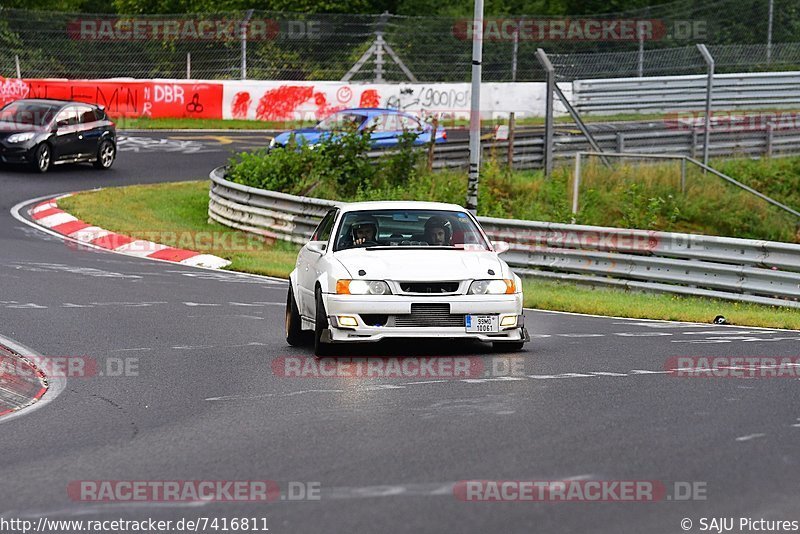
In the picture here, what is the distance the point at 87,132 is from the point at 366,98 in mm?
11403

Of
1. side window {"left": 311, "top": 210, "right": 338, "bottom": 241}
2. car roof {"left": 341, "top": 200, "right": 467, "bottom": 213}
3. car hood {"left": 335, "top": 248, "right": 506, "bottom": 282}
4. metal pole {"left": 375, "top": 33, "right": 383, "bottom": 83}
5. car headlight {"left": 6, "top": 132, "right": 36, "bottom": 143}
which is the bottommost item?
car hood {"left": 335, "top": 248, "right": 506, "bottom": 282}

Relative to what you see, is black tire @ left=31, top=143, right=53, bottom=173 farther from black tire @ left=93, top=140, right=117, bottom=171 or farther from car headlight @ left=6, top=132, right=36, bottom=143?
black tire @ left=93, top=140, right=117, bottom=171

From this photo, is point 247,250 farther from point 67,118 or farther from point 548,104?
point 67,118

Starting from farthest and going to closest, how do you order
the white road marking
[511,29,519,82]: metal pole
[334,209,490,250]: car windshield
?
[511,29,519,82]: metal pole → [334,209,490,250]: car windshield → the white road marking

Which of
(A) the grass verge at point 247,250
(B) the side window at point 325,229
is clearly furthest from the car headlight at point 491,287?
(A) the grass verge at point 247,250

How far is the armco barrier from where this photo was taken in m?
17.7

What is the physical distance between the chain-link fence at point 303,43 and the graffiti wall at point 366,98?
317 millimetres

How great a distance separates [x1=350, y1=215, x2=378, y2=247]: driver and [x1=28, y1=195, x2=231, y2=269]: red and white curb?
872 centimetres

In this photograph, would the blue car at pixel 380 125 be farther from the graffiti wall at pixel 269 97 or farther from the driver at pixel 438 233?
the driver at pixel 438 233

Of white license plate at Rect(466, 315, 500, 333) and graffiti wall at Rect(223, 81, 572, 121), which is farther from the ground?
graffiti wall at Rect(223, 81, 572, 121)

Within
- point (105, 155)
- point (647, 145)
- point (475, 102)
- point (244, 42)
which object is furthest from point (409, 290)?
point (244, 42)

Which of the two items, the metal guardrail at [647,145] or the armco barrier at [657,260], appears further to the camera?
the metal guardrail at [647,145]

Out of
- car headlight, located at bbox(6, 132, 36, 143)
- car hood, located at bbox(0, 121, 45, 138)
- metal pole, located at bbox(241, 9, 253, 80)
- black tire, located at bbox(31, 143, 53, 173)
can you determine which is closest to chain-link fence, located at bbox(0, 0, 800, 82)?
metal pole, located at bbox(241, 9, 253, 80)

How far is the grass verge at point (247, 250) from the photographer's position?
1653 centimetres
